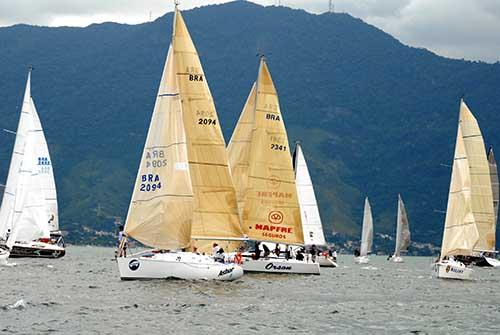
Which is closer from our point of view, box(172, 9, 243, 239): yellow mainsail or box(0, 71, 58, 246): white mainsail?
box(172, 9, 243, 239): yellow mainsail

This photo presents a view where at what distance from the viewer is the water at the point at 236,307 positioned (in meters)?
35.1

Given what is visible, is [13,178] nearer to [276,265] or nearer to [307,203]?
[307,203]

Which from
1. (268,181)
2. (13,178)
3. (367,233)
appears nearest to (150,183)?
(268,181)

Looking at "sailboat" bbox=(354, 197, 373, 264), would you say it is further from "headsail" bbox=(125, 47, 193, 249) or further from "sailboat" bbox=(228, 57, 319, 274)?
"headsail" bbox=(125, 47, 193, 249)

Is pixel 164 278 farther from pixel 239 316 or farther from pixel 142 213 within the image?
pixel 239 316

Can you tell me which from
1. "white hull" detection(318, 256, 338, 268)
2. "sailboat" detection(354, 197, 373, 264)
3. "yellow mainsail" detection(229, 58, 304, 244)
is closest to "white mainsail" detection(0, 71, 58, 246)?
"yellow mainsail" detection(229, 58, 304, 244)

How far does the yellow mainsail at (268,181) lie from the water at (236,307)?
123 inches

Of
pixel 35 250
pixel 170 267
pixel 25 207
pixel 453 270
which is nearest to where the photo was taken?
pixel 170 267

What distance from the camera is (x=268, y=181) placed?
60.3 m

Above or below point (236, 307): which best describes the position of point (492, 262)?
above

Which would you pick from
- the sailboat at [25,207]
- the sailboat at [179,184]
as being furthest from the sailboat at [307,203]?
the sailboat at [179,184]

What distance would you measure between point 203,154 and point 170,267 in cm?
707

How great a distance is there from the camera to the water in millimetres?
35094

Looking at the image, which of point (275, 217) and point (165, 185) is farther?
point (275, 217)
